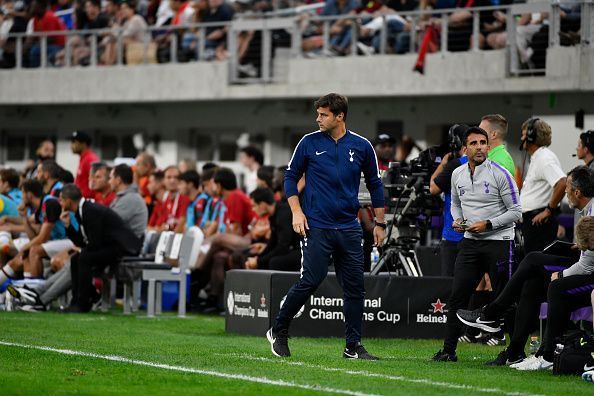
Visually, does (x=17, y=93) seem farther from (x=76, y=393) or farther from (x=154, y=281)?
(x=76, y=393)

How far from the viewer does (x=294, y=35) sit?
27.3 metres

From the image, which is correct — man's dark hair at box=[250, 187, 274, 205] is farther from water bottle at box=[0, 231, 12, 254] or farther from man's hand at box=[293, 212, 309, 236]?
man's hand at box=[293, 212, 309, 236]

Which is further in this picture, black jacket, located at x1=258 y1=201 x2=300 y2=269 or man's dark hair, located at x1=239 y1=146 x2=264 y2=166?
man's dark hair, located at x1=239 y1=146 x2=264 y2=166

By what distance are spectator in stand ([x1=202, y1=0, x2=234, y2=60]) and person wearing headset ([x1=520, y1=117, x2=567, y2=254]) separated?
1476 centimetres

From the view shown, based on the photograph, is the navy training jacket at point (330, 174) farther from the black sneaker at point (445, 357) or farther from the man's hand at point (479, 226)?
the black sneaker at point (445, 357)

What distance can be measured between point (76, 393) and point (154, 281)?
8.46 meters

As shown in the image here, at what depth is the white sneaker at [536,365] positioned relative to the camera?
1075 cm

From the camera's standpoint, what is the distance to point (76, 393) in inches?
349

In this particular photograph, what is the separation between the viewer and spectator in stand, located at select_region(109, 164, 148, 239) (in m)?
18.5

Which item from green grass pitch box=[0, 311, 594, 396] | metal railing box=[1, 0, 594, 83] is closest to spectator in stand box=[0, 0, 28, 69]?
metal railing box=[1, 0, 594, 83]

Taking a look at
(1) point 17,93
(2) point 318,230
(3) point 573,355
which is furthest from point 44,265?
(1) point 17,93

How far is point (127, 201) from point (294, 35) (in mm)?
9572

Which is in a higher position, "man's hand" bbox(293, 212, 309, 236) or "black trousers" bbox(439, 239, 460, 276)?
"man's hand" bbox(293, 212, 309, 236)

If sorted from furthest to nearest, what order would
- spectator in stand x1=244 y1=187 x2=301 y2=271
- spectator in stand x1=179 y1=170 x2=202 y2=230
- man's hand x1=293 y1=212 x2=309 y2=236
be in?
spectator in stand x1=179 y1=170 x2=202 y2=230 < spectator in stand x1=244 y1=187 x2=301 y2=271 < man's hand x1=293 y1=212 x2=309 y2=236
